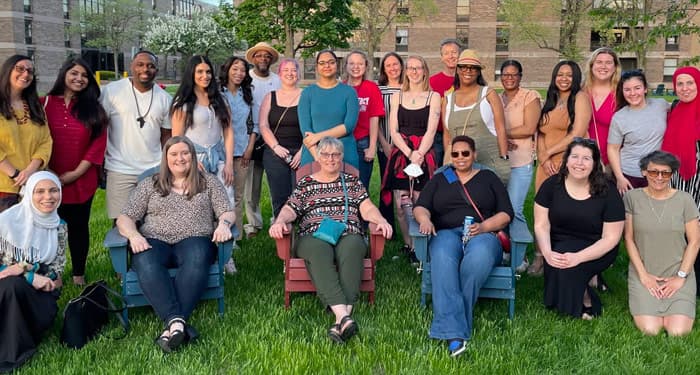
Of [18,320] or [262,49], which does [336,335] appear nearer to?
[18,320]

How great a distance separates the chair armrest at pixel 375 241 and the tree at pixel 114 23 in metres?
48.1

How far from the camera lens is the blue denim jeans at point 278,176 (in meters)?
5.71

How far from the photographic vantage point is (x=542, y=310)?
457 centimetres

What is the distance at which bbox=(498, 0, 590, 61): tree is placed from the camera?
26.7 meters

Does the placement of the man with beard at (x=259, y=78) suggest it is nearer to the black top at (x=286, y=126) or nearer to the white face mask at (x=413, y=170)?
the black top at (x=286, y=126)

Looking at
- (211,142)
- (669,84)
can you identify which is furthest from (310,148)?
(669,84)

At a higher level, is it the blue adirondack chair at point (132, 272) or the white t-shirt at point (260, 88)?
the white t-shirt at point (260, 88)

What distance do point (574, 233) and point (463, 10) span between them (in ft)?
143

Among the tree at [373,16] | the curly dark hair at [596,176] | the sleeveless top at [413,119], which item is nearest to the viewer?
the curly dark hair at [596,176]

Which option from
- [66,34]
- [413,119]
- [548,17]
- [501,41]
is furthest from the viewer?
[66,34]

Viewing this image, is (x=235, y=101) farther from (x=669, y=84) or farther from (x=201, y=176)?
(x=669, y=84)

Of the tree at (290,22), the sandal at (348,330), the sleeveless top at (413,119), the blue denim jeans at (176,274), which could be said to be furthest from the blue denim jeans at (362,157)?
the tree at (290,22)

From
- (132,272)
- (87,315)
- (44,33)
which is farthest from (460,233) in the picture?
(44,33)

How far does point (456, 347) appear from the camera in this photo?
3760mm
